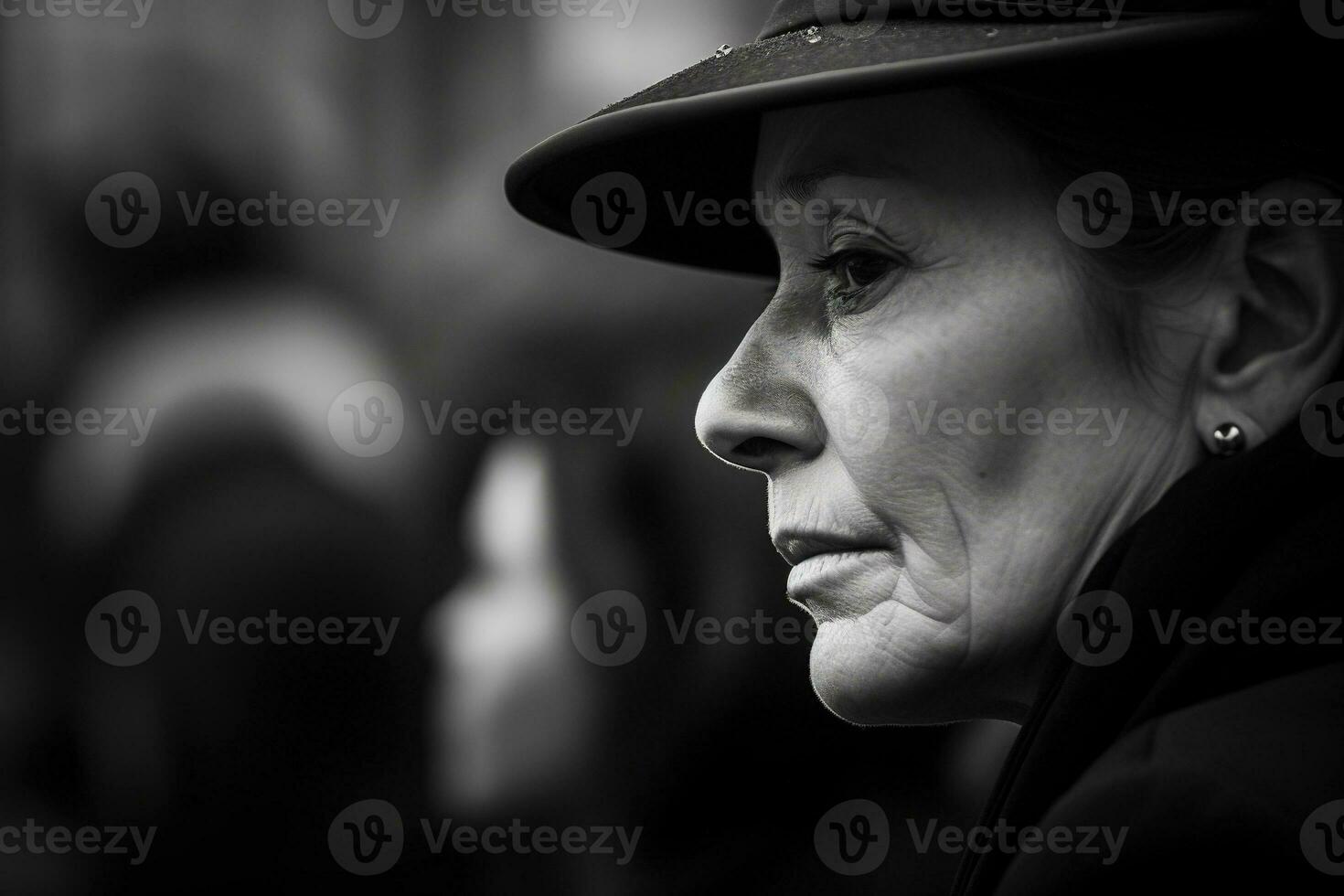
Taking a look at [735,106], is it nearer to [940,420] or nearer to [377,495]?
[940,420]

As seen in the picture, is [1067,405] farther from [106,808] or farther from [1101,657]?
[106,808]

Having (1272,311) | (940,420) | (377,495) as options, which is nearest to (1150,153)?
(1272,311)

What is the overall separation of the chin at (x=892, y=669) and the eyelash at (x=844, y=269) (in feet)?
0.83

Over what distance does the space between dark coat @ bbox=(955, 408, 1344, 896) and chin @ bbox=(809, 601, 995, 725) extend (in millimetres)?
94

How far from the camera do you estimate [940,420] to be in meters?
0.95

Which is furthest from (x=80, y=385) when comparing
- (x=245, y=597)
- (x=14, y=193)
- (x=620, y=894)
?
(x=620, y=894)

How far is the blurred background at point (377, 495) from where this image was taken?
2715mm

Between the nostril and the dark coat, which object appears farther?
the nostril

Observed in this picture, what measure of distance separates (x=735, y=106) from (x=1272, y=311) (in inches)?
16.2

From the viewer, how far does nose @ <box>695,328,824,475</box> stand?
1036mm

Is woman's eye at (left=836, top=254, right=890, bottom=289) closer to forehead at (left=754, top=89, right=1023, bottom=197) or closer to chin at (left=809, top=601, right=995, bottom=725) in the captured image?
forehead at (left=754, top=89, right=1023, bottom=197)

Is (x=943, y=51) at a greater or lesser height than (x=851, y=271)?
greater

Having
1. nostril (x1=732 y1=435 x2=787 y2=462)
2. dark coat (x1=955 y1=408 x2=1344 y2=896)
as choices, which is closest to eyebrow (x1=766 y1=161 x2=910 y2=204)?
nostril (x1=732 y1=435 x2=787 y2=462)

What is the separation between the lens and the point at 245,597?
2.82 meters
